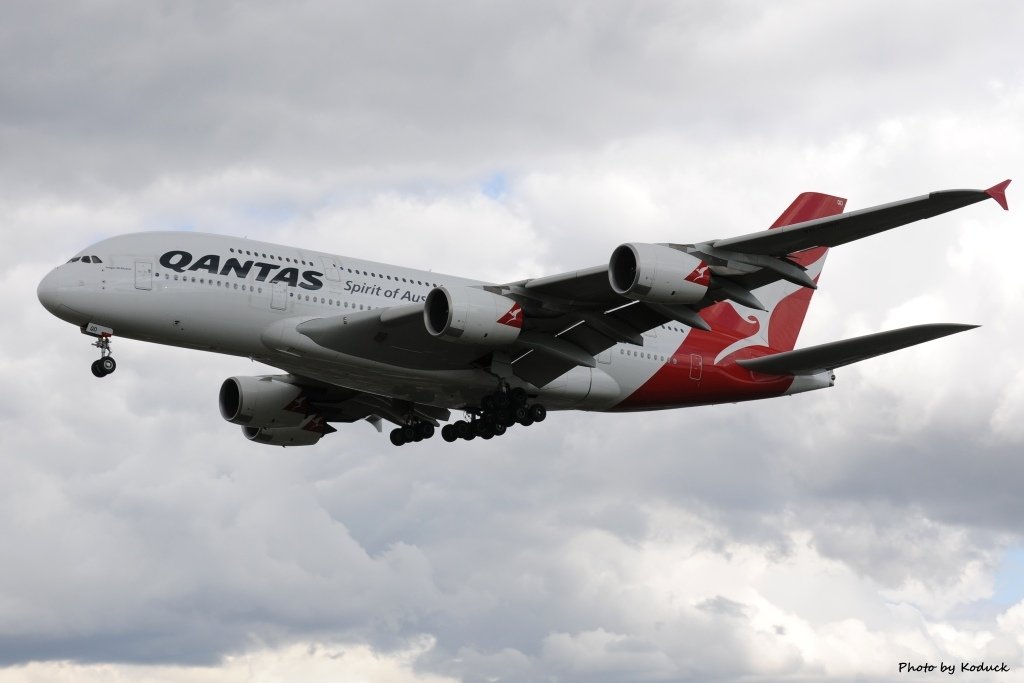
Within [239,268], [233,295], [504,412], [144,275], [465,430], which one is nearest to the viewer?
[144,275]

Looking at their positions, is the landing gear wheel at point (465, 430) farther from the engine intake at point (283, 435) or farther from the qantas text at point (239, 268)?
the qantas text at point (239, 268)

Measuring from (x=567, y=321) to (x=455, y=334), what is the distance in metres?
3.73

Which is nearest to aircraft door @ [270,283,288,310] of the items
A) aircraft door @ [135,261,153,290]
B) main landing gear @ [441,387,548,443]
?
aircraft door @ [135,261,153,290]

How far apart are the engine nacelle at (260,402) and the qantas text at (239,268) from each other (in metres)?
7.29

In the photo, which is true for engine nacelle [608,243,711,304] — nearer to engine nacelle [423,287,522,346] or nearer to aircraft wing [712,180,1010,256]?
aircraft wing [712,180,1010,256]

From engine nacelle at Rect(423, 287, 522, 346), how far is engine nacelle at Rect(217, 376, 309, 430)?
31.5ft

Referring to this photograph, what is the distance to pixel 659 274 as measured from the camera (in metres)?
32.7

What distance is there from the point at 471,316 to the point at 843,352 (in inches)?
434

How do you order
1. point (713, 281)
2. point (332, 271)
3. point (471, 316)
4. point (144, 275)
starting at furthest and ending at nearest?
point (332, 271) → point (144, 275) → point (471, 316) → point (713, 281)

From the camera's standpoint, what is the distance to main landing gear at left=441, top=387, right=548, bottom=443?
38.7 meters

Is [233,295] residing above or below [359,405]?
below

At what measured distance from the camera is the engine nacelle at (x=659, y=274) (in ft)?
107

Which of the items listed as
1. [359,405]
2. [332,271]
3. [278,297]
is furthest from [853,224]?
[359,405]

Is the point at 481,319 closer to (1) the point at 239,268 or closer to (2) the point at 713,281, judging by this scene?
(2) the point at 713,281
